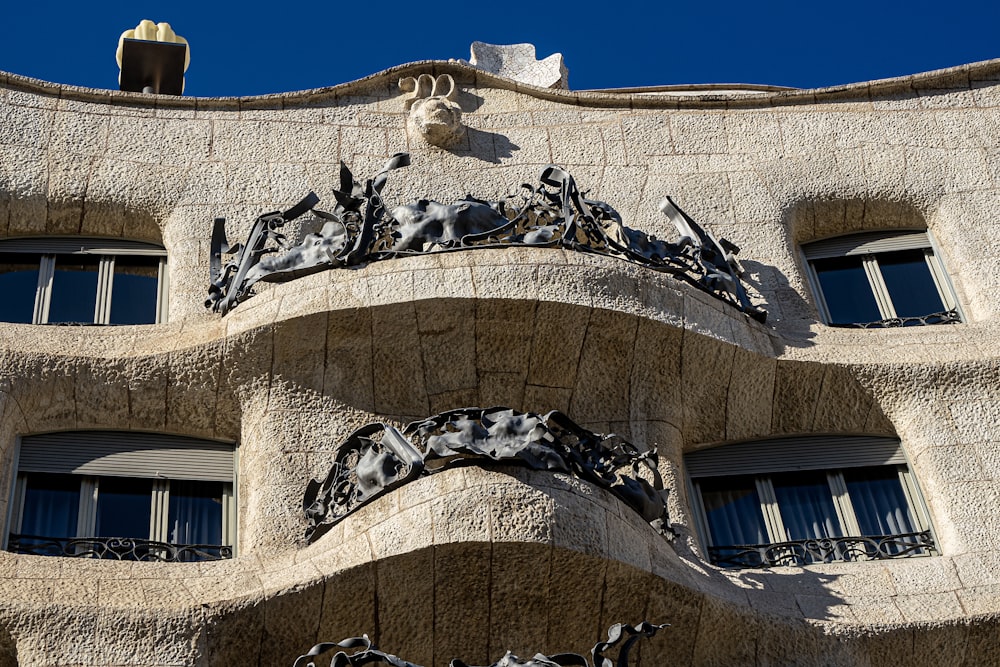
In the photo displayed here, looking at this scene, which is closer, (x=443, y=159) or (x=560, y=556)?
(x=560, y=556)

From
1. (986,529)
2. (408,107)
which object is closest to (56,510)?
(408,107)

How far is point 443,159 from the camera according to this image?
576 inches

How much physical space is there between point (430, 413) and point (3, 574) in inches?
129

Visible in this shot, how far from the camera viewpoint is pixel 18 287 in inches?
539

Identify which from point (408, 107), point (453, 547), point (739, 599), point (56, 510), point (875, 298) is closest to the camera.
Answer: point (453, 547)

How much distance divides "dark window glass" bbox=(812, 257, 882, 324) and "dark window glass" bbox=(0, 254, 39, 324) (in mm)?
6362

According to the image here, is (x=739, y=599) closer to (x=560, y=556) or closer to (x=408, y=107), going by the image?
(x=560, y=556)

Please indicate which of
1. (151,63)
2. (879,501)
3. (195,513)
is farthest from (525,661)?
(151,63)

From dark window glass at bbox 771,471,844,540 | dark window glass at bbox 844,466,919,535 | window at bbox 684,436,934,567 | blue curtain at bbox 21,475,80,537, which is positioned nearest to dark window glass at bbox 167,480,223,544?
blue curtain at bbox 21,475,80,537

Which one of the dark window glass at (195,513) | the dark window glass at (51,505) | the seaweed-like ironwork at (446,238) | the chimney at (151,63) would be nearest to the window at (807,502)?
the seaweed-like ironwork at (446,238)

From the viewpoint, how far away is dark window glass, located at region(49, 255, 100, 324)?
1348 cm

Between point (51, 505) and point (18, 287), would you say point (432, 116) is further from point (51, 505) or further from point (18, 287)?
point (51, 505)

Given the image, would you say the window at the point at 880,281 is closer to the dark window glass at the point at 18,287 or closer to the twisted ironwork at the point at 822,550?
the twisted ironwork at the point at 822,550

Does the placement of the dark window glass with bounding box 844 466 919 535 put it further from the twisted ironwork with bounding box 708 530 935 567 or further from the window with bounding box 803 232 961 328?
the window with bounding box 803 232 961 328
